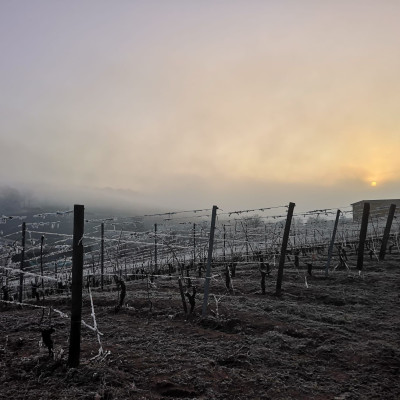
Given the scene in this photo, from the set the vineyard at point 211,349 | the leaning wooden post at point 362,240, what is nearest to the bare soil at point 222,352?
the vineyard at point 211,349

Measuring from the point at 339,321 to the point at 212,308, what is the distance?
7.89 feet

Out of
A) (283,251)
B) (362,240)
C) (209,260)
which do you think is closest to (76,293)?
(209,260)

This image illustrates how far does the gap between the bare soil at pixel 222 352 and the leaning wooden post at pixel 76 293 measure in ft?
0.60

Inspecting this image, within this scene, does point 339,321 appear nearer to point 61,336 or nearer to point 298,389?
point 298,389

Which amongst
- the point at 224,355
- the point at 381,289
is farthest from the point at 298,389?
the point at 381,289

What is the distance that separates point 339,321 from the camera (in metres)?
5.32

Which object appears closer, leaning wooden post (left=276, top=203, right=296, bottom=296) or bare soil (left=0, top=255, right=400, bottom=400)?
bare soil (left=0, top=255, right=400, bottom=400)

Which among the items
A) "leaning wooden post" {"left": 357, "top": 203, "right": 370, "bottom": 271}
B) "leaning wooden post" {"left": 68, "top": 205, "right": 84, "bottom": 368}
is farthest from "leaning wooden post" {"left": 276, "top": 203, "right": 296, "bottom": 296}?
"leaning wooden post" {"left": 68, "top": 205, "right": 84, "bottom": 368}

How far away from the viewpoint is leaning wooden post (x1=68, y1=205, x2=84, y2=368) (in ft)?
11.5

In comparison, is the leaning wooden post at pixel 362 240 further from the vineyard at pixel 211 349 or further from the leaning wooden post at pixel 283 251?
the leaning wooden post at pixel 283 251

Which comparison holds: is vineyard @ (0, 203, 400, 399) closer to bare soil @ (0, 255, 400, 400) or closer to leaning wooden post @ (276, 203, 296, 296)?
bare soil @ (0, 255, 400, 400)

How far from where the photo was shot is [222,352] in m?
4.11

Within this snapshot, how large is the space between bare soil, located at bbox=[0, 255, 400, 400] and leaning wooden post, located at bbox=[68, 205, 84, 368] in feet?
0.60

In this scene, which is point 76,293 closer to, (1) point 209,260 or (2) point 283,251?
(1) point 209,260
